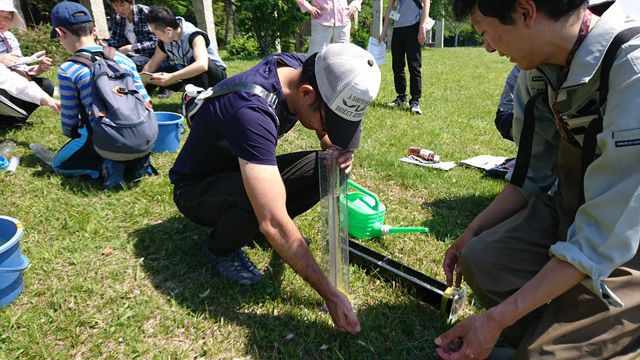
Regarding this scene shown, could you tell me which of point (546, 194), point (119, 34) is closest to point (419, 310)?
point (546, 194)

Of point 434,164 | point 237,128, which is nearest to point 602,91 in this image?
point 237,128

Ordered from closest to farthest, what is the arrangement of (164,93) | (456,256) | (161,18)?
(456,256)
(161,18)
(164,93)

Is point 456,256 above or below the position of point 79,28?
below

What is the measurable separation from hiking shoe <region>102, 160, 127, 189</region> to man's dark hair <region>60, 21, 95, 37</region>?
1.03 m

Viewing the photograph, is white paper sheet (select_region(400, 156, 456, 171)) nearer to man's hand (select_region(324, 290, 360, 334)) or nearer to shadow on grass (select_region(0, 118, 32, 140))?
man's hand (select_region(324, 290, 360, 334))

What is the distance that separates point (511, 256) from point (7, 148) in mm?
4351

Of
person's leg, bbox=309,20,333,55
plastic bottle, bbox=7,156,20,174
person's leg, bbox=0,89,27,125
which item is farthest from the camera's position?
person's leg, bbox=309,20,333,55

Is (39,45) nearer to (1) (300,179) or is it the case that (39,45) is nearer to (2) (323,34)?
(2) (323,34)

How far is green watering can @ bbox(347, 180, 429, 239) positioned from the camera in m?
2.77

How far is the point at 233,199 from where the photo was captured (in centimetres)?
224

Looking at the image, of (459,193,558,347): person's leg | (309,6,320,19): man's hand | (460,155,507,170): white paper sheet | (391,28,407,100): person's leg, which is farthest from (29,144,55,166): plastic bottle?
(391,28,407,100): person's leg

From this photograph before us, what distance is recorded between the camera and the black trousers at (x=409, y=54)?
625 cm

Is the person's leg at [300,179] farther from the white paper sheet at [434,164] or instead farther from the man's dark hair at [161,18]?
the man's dark hair at [161,18]

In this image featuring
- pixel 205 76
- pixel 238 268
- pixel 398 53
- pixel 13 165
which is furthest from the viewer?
pixel 398 53
